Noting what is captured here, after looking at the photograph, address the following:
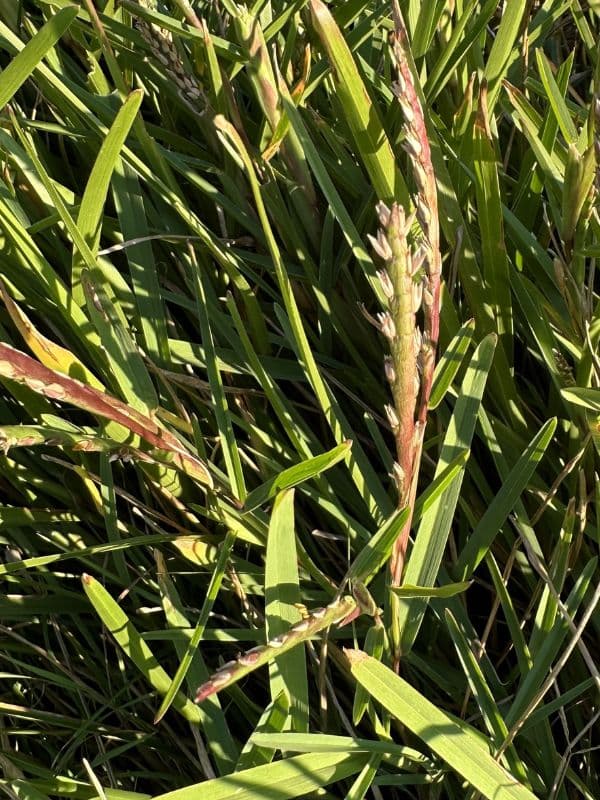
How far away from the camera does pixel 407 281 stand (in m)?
0.43

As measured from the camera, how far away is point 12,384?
0.73 m

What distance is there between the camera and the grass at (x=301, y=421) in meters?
0.59

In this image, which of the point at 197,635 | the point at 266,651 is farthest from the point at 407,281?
the point at 197,635

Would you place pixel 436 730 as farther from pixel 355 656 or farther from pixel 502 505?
pixel 502 505

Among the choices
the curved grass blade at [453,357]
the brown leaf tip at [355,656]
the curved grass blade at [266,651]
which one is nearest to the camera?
the curved grass blade at [266,651]

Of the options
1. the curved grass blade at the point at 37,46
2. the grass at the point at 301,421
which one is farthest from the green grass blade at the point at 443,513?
the curved grass blade at the point at 37,46

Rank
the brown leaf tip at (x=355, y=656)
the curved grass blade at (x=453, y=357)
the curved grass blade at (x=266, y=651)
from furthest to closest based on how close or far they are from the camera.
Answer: the curved grass blade at (x=453, y=357) < the brown leaf tip at (x=355, y=656) < the curved grass blade at (x=266, y=651)

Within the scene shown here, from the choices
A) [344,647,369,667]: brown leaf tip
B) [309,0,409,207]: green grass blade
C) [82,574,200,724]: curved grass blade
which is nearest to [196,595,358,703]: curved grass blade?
[344,647,369,667]: brown leaf tip

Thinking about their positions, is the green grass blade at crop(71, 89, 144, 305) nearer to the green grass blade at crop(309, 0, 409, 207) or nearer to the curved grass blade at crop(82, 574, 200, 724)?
the green grass blade at crop(309, 0, 409, 207)

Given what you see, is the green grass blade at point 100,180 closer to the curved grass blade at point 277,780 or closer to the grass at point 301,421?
the grass at point 301,421

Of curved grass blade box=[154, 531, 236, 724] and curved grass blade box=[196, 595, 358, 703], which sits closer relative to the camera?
curved grass blade box=[196, 595, 358, 703]

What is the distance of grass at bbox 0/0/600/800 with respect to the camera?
0.59 meters

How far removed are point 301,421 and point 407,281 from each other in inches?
13.6

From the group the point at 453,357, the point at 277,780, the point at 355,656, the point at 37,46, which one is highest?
the point at 37,46
